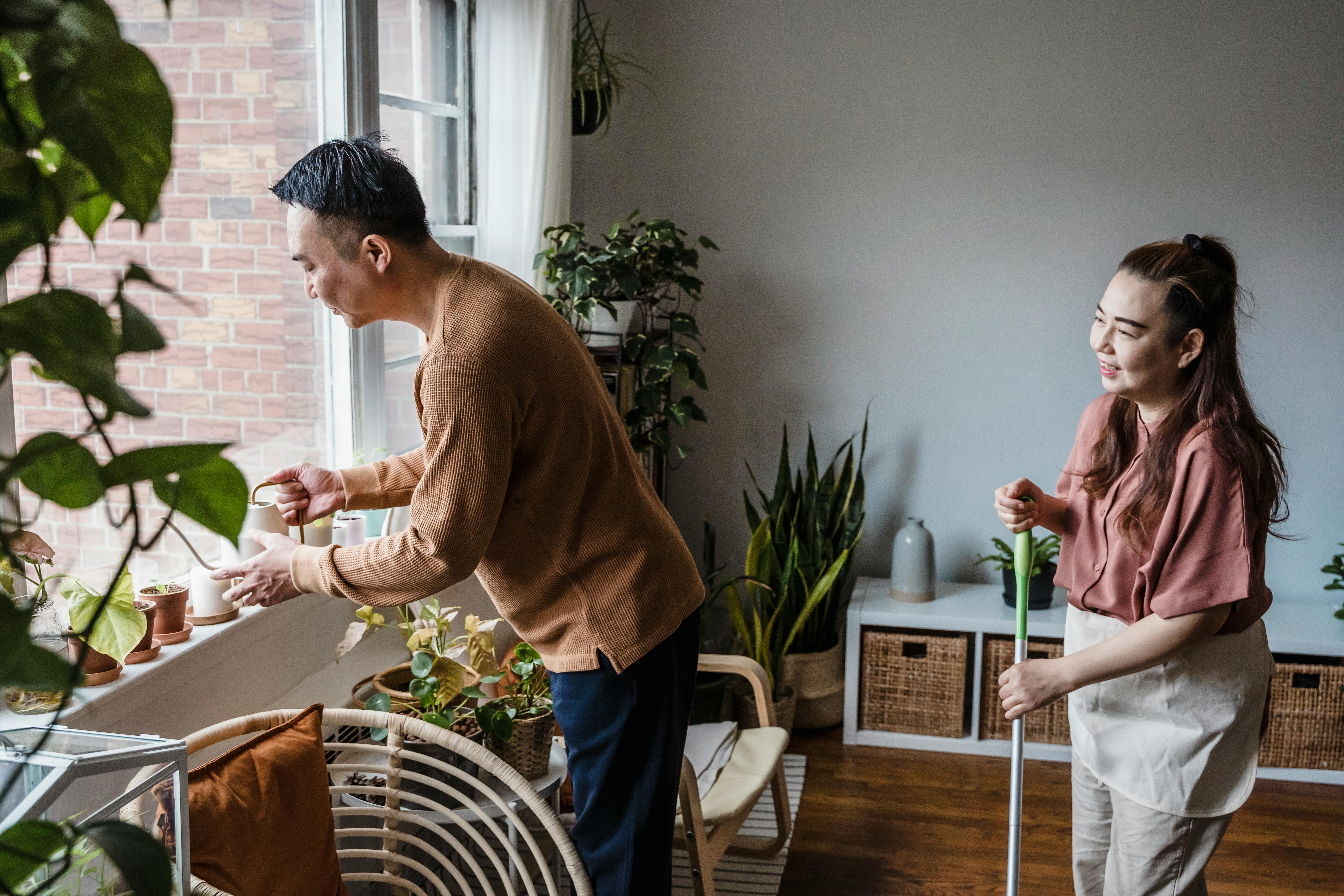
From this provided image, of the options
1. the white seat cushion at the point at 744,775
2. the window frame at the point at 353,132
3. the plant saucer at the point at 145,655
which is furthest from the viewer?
the window frame at the point at 353,132

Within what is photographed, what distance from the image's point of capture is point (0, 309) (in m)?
0.31

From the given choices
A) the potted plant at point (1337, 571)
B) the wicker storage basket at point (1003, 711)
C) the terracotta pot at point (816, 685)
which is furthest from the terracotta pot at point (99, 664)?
the potted plant at point (1337, 571)

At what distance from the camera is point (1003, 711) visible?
10.5 feet

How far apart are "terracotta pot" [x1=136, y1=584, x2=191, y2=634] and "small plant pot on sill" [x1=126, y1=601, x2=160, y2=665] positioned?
0.01 metres

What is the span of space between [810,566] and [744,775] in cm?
117

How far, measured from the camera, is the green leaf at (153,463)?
32 centimetres

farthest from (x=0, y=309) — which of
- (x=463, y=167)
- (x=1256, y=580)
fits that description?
(x=463, y=167)

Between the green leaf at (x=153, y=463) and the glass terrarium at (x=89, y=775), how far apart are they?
0.53m

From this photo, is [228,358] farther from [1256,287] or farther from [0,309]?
[1256,287]

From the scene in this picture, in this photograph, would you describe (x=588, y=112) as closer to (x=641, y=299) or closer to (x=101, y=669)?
(x=641, y=299)

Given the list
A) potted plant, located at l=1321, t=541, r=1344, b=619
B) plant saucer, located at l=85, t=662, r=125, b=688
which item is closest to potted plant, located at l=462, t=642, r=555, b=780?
plant saucer, located at l=85, t=662, r=125, b=688

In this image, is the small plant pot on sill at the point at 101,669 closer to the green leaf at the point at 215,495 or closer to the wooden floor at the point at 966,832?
the green leaf at the point at 215,495

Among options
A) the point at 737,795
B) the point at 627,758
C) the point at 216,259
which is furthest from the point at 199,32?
the point at 737,795

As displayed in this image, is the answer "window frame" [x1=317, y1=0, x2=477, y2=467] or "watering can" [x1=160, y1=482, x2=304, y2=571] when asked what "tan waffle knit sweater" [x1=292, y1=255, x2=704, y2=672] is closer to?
"watering can" [x1=160, y1=482, x2=304, y2=571]
